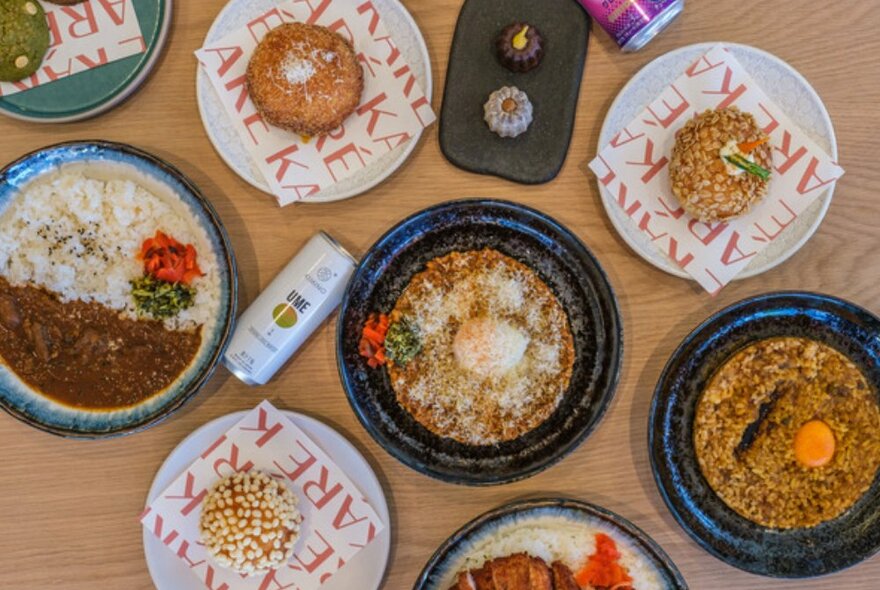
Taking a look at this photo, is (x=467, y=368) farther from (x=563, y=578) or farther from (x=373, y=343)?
(x=563, y=578)

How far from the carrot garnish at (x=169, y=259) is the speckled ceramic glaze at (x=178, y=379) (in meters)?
0.08

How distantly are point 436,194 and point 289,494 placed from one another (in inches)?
36.8

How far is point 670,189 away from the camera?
2.13 metres

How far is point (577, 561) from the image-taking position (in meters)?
2.14

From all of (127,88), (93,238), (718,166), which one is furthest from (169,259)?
(718,166)

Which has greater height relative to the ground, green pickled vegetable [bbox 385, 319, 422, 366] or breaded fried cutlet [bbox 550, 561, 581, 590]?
green pickled vegetable [bbox 385, 319, 422, 366]

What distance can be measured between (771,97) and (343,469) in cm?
158

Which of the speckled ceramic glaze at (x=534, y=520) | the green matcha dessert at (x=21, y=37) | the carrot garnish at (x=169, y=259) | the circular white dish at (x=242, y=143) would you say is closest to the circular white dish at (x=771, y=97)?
the circular white dish at (x=242, y=143)

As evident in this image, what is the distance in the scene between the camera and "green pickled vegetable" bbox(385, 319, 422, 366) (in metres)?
2.12

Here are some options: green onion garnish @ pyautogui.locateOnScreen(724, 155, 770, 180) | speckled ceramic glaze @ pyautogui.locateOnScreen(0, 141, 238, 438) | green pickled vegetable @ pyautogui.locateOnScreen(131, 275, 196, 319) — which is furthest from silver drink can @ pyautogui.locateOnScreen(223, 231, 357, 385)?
green onion garnish @ pyautogui.locateOnScreen(724, 155, 770, 180)

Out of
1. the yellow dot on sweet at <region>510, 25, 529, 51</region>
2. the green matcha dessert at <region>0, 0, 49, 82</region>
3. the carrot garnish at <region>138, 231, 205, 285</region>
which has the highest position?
the green matcha dessert at <region>0, 0, 49, 82</region>

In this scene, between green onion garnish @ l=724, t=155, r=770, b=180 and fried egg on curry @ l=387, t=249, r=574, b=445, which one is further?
fried egg on curry @ l=387, t=249, r=574, b=445

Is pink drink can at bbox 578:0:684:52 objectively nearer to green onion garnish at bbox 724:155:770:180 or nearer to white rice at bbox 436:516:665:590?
green onion garnish at bbox 724:155:770:180

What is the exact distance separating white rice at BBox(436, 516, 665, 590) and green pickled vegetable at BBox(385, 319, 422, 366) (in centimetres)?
54
